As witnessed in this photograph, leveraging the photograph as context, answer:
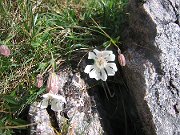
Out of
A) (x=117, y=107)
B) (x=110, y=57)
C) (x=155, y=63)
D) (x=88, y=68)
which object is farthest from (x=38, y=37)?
(x=155, y=63)

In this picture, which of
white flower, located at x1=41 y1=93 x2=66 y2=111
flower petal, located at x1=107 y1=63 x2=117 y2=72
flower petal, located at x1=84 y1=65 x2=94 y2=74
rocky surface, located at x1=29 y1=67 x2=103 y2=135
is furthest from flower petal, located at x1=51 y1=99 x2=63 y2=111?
flower petal, located at x1=107 y1=63 x2=117 y2=72

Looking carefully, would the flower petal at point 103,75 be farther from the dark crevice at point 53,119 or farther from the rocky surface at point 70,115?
the dark crevice at point 53,119

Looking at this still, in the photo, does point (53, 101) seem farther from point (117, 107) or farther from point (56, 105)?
point (117, 107)

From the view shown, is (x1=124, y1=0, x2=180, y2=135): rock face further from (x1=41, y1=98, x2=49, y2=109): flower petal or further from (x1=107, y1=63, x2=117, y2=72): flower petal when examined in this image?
(x1=41, y1=98, x2=49, y2=109): flower petal

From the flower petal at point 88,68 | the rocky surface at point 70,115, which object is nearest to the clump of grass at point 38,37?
the rocky surface at point 70,115

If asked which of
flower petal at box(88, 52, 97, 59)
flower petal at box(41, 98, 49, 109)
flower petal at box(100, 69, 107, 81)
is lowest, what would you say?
flower petal at box(41, 98, 49, 109)

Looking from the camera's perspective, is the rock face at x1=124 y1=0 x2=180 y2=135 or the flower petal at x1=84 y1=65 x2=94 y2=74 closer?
the rock face at x1=124 y1=0 x2=180 y2=135
